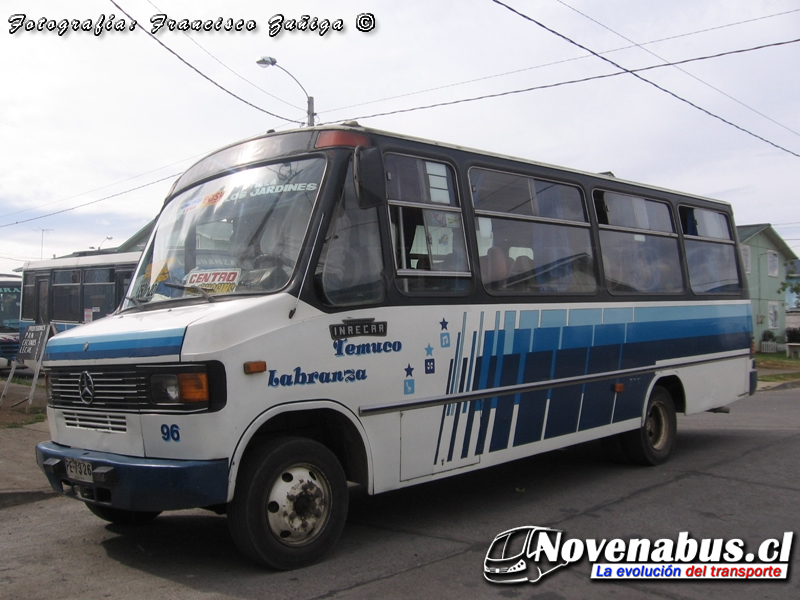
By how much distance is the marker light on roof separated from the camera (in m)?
5.43

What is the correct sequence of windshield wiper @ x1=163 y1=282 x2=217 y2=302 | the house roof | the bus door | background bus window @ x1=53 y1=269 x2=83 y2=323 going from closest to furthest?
windshield wiper @ x1=163 y1=282 x2=217 y2=302 < background bus window @ x1=53 y1=269 x2=83 y2=323 < the bus door < the house roof

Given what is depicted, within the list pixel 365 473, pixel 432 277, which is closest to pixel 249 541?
pixel 365 473

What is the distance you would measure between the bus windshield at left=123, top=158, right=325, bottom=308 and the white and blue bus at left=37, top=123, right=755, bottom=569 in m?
0.02

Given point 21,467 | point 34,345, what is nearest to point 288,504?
point 21,467

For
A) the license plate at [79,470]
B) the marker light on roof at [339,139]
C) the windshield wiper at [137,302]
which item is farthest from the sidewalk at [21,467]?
the marker light on roof at [339,139]

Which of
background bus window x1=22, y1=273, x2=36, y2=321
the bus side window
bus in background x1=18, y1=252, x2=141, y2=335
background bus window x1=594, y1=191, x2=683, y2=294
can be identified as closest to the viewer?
the bus side window

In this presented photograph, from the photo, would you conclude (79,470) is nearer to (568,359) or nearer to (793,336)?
(568,359)

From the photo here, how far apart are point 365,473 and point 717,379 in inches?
229

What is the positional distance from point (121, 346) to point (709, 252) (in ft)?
→ 24.5

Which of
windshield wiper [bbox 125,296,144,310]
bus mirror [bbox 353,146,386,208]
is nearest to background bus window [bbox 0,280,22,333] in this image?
windshield wiper [bbox 125,296,144,310]

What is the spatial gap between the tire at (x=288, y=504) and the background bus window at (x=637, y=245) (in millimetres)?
4049

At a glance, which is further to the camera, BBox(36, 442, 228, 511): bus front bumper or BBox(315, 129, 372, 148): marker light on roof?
BBox(315, 129, 372, 148): marker light on roof

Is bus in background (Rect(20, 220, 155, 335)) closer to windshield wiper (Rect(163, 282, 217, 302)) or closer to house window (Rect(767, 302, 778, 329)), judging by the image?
windshield wiper (Rect(163, 282, 217, 302))

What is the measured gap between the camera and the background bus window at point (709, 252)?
934cm
